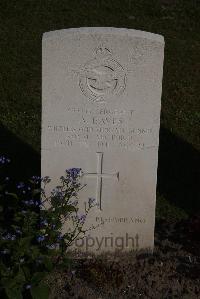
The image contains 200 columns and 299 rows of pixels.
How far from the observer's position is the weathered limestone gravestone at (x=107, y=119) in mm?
4879

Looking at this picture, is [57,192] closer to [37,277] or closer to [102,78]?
[37,277]

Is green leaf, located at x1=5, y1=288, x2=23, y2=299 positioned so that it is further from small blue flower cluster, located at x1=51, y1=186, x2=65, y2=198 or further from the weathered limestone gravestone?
the weathered limestone gravestone

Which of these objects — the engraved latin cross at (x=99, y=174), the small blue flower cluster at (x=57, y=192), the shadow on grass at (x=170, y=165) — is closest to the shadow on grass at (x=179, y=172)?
the shadow on grass at (x=170, y=165)

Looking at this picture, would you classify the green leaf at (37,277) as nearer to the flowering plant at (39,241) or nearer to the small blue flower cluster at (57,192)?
the flowering plant at (39,241)

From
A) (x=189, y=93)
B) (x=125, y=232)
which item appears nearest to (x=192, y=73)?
(x=189, y=93)

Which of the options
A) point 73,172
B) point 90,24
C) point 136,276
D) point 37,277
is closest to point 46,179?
point 73,172

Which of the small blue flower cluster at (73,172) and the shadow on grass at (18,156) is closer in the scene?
the small blue flower cluster at (73,172)

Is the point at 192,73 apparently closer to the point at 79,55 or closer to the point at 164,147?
the point at 164,147

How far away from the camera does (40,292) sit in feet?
15.0

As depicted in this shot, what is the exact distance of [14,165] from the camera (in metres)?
6.93

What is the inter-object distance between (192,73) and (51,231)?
5.69 metres

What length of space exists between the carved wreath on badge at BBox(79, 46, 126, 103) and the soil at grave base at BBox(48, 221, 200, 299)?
1.46 metres

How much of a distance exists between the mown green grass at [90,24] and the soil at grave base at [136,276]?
2298 mm

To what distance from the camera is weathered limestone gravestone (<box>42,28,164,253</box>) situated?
4.88m
